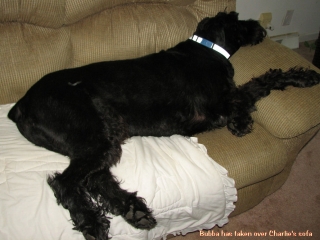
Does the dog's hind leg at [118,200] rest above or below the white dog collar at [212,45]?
below

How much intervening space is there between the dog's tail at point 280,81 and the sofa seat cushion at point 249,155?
0.25m

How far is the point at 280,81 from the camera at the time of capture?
1732 mm

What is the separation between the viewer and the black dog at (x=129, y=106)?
144 centimetres

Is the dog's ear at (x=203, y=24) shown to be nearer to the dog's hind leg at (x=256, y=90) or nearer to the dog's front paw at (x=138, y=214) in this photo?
the dog's hind leg at (x=256, y=90)

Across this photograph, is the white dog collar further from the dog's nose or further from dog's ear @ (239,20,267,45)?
the dog's nose

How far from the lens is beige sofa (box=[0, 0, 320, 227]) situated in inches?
63.2

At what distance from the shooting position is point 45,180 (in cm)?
144

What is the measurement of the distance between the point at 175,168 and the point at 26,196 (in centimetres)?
78

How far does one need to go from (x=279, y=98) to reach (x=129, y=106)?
3.05 feet

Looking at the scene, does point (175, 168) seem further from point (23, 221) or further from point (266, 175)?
point (23, 221)

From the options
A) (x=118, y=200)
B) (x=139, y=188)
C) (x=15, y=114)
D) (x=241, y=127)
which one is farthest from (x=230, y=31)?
(x=15, y=114)

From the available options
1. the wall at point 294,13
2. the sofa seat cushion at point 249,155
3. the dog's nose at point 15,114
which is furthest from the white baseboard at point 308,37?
the dog's nose at point 15,114

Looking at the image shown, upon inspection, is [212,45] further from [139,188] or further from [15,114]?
[15,114]

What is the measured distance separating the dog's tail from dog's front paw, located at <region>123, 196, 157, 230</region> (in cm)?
95
